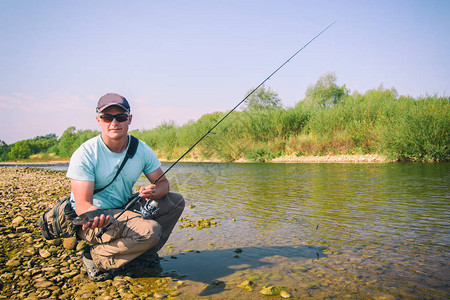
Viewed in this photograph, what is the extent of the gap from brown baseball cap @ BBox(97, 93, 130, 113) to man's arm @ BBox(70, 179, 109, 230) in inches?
26.1

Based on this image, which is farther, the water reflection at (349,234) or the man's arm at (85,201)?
the water reflection at (349,234)

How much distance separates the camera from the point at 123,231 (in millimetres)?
2535

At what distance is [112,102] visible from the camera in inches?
104

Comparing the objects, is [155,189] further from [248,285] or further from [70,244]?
[70,244]

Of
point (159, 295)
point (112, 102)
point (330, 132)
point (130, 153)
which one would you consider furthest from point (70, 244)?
point (330, 132)

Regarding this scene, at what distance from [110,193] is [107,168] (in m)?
0.28

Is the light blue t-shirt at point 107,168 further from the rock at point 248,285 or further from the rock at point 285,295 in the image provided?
the rock at point 285,295

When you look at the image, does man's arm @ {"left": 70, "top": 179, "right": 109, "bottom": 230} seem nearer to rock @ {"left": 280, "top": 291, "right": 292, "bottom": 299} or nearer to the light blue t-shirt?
the light blue t-shirt

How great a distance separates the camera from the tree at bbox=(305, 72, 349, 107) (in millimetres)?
50688

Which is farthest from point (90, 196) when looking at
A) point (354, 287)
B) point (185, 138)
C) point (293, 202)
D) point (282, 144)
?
point (185, 138)

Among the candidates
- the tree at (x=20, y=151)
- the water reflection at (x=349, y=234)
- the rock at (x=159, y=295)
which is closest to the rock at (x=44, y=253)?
the water reflection at (x=349, y=234)

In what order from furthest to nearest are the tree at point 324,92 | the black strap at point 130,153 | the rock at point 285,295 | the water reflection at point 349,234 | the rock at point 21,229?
the tree at point 324,92 → the rock at point 21,229 → the black strap at point 130,153 → the water reflection at point 349,234 → the rock at point 285,295

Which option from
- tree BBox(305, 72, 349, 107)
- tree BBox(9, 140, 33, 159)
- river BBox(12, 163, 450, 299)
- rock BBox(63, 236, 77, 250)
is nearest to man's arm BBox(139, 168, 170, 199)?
river BBox(12, 163, 450, 299)

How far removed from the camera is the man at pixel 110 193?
96.1 inches
